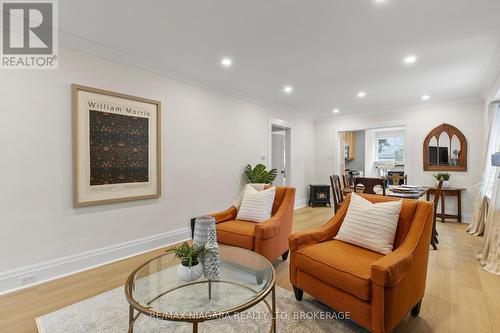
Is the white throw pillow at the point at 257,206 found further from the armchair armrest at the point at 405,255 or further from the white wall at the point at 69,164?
the armchair armrest at the point at 405,255

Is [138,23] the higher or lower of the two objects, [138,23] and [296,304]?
the higher

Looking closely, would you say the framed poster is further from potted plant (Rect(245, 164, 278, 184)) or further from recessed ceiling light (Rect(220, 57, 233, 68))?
potted plant (Rect(245, 164, 278, 184))

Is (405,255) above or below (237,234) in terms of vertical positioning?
above

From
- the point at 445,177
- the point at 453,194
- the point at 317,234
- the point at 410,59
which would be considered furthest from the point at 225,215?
the point at 453,194

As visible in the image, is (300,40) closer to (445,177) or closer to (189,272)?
(189,272)

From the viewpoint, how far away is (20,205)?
2322mm

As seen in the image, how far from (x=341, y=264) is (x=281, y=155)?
4.96 metres

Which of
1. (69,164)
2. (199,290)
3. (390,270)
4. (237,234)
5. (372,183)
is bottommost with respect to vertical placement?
(199,290)

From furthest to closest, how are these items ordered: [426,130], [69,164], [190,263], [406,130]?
[406,130]
[426,130]
[69,164]
[190,263]

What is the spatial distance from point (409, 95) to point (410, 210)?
11.8 feet

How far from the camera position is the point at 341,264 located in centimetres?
172

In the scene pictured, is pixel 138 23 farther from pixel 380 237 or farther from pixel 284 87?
pixel 380 237

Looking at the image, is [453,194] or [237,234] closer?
[237,234]

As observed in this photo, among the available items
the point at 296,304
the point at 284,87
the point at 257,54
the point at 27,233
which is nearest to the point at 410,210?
the point at 296,304
